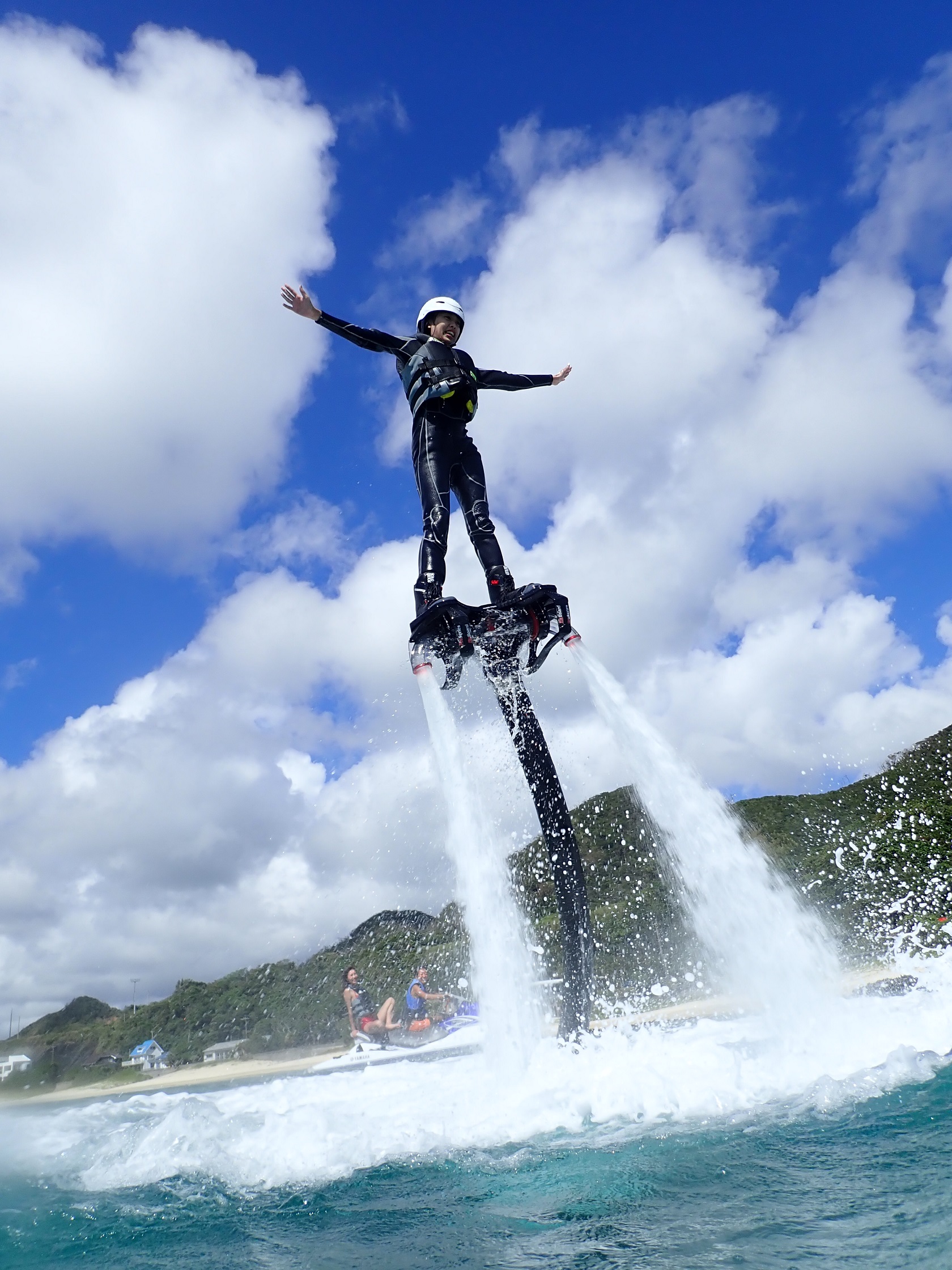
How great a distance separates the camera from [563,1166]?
173 inches

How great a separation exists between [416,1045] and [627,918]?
9.79 m

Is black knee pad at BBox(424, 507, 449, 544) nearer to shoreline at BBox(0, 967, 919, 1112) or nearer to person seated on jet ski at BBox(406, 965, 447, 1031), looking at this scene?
shoreline at BBox(0, 967, 919, 1112)

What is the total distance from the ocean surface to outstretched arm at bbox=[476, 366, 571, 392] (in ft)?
22.8

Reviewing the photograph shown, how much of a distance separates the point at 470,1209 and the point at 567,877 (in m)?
4.46

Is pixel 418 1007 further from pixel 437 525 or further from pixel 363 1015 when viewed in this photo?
pixel 437 525

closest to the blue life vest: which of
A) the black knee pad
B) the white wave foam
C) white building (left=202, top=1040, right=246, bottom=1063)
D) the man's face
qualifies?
the white wave foam

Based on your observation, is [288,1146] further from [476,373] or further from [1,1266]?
[476,373]

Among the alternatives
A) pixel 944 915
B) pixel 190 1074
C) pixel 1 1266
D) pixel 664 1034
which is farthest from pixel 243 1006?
pixel 1 1266

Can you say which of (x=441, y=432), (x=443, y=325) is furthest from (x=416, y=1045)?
(x=443, y=325)

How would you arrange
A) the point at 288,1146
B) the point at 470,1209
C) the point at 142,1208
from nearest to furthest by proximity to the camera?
1. the point at 470,1209
2. the point at 142,1208
3. the point at 288,1146

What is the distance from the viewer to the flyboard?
794 centimetres

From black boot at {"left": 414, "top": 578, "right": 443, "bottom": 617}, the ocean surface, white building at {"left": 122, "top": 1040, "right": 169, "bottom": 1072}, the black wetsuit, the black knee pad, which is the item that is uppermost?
the black wetsuit

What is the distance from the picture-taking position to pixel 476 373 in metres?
9.05

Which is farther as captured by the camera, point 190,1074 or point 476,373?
point 190,1074
